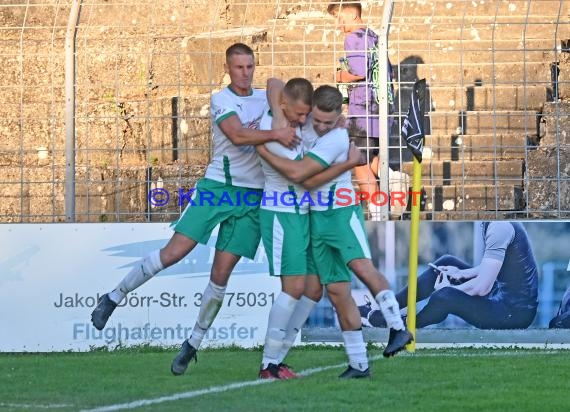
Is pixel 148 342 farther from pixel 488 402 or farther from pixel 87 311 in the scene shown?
pixel 488 402

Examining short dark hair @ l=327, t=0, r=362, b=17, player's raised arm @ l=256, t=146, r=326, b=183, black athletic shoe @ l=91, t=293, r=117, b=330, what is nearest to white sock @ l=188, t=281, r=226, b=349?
black athletic shoe @ l=91, t=293, r=117, b=330

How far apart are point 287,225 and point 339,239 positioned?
0.35 metres

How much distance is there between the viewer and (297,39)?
48.6 ft

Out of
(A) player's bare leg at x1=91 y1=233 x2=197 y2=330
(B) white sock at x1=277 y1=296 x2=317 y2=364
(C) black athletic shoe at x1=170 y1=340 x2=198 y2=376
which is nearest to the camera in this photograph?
(B) white sock at x1=277 y1=296 x2=317 y2=364

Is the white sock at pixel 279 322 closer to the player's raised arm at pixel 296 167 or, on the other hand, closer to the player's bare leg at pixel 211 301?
the player's bare leg at pixel 211 301

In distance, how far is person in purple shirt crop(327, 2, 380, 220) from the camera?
1258 centimetres

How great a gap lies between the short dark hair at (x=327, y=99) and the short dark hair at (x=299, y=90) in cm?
8

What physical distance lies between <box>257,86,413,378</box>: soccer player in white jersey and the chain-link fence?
350 cm

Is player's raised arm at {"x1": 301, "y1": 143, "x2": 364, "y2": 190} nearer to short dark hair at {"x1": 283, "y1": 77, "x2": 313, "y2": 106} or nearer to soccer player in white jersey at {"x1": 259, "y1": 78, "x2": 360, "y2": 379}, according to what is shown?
soccer player in white jersey at {"x1": 259, "y1": 78, "x2": 360, "y2": 379}

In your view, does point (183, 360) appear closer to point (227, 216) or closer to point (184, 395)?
point (227, 216)

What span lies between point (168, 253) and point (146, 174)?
387cm

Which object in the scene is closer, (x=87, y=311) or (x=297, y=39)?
(x=87, y=311)

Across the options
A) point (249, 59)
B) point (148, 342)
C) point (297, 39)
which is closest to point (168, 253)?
point (249, 59)

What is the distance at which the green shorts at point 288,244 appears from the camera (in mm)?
8711
